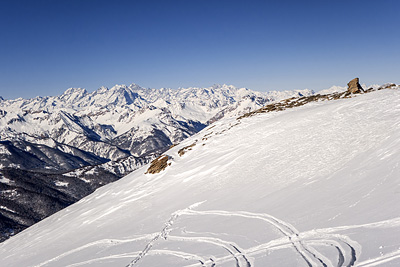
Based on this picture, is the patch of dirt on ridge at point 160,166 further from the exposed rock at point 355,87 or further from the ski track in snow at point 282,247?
the exposed rock at point 355,87

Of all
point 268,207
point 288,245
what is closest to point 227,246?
point 288,245

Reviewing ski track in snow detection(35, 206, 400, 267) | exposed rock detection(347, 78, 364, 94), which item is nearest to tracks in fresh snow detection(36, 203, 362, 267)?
ski track in snow detection(35, 206, 400, 267)

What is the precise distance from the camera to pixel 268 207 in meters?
17.9

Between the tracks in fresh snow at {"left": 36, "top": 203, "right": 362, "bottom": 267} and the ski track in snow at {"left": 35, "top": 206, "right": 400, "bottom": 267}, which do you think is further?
the tracks in fresh snow at {"left": 36, "top": 203, "right": 362, "bottom": 267}

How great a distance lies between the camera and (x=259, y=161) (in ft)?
92.6

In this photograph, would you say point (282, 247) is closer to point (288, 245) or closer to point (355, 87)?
point (288, 245)

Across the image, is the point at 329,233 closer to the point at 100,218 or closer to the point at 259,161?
the point at 259,161

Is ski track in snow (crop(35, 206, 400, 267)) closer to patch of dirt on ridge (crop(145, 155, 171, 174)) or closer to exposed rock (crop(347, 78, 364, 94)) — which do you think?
patch of dirt on ridge (crop(145, 155, 171, 174))

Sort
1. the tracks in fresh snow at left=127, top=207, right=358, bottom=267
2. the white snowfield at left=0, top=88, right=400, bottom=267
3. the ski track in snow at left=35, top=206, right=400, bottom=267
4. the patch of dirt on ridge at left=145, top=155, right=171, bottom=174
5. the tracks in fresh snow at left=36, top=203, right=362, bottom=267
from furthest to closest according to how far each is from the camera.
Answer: the patch of dirt on ridge at left=145, top=155, right=171, bottom=174, the white snowfield at left=0, top=88, right=400, bottom=267, the tracks in fresh snow at left=36, top=203, right=362, bottom=267, the tracks in fresh snow at left=127, top=207, right=358, bottom=267, the ski track in snow at left=35, top=206, right=400, bottom=267

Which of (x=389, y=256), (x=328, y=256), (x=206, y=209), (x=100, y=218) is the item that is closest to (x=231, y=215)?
(x=206, y=209)

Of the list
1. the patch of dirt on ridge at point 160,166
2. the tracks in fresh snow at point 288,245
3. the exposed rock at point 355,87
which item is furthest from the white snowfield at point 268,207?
the exposed rock at point 355,87

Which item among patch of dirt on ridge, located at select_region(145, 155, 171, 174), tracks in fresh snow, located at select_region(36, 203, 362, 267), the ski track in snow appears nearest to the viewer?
the ski track in snow

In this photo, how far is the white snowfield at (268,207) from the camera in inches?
471

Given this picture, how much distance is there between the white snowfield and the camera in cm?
1196
